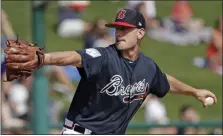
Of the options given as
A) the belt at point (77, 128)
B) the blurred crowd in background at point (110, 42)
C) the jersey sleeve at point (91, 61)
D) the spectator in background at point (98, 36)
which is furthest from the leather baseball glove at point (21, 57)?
the spectator in background at point (98, 36)

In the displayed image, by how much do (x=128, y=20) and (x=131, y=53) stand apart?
29 centimetres

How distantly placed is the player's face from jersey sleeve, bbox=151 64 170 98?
0.53m

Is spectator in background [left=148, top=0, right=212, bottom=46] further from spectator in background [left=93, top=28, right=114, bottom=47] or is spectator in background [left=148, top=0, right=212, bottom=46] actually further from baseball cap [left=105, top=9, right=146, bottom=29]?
baseball cap [left=105, top=9, right=146, bottom=29]

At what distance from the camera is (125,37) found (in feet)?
20.7

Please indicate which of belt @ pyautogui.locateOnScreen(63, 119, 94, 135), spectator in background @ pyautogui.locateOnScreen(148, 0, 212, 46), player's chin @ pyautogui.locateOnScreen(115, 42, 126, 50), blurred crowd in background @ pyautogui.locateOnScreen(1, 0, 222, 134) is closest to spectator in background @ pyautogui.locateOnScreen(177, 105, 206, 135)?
blurred crowd in background @ pyautogui.locateOnScreen(1, 0, 222, 134)

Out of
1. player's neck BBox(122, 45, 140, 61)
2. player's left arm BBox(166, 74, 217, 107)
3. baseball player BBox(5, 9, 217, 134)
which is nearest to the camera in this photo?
baseball player BBox(5, 9, 217, 134)

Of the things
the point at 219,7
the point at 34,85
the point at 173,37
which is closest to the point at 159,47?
the point at 173,37

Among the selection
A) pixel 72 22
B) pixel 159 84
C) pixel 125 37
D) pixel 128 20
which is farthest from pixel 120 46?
pixel 72 22

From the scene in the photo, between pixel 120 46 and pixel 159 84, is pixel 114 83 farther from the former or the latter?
pixel 159 84

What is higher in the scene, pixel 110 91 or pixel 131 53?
pixel 131 53

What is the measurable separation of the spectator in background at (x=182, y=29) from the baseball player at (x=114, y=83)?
3.75m

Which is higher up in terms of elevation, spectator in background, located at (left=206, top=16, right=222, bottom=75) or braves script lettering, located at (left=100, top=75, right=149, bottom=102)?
braves script lettering, located at (left=100, top=75, right=149, bottom=102)

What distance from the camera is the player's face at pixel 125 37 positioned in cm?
628

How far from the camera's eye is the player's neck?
6402mm
